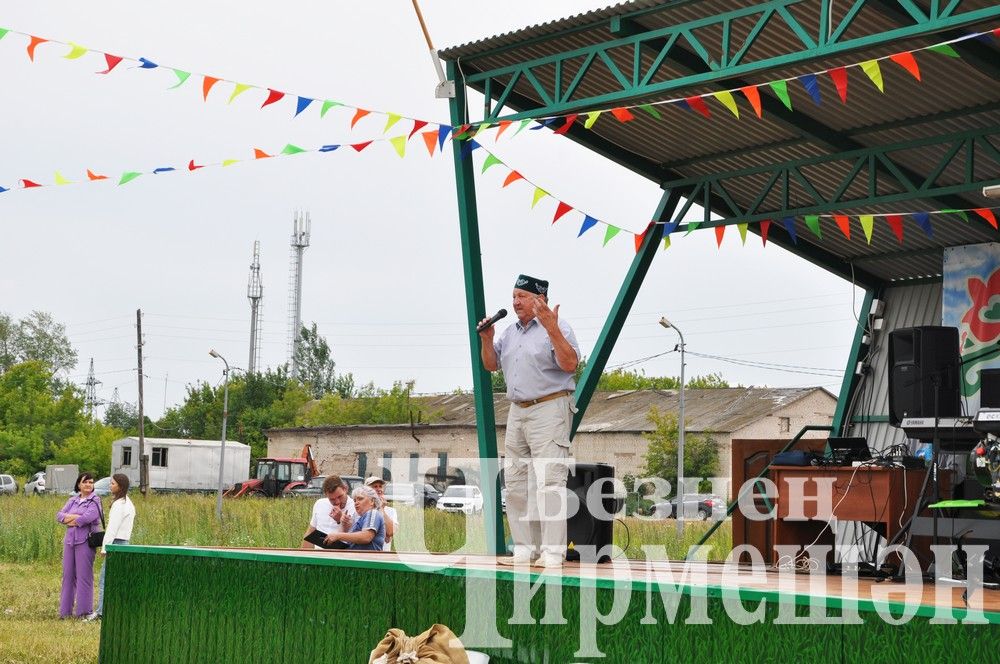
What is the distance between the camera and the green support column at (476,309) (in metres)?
9.03

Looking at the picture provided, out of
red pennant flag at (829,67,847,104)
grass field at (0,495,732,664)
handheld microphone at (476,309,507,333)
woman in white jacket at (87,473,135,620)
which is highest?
red pennant flag at (829,67,847,104)

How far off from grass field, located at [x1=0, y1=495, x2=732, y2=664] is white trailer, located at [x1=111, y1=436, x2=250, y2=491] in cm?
2094

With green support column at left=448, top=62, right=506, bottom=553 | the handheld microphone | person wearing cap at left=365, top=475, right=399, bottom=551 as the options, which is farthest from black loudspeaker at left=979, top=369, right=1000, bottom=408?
person wearing cap at left=365, top=475, right=399, bottom=551

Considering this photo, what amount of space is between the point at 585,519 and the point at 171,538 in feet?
39.0

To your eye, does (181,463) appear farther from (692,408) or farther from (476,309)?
(476,309)

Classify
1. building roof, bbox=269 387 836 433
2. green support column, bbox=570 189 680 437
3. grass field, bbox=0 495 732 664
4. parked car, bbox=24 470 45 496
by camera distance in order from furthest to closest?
parked car, bbox=24 470 45 496, building roof, bbox=269 387 836 433, grass field, bbox=0 495 732 664, green support column, bbox=570 189 680 437

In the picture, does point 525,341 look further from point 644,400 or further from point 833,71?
point 644,400

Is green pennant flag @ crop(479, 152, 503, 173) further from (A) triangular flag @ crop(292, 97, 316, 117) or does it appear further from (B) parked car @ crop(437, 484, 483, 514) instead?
(B) parked car @ crop(437, 484, 483, 514)

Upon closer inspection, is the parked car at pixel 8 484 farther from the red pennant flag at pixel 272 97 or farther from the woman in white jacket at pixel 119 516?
the red pennant flag at pixel 272 97

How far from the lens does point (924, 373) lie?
24.4 ft

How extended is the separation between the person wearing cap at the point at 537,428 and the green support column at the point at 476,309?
2.20m

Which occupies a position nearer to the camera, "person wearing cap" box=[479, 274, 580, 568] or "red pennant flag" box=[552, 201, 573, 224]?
"person wearing cap" box=[479, 274, 580, 568]

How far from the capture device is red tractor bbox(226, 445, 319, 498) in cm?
3825

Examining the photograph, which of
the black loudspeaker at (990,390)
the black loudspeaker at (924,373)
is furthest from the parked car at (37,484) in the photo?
the black loudspeaker at (990,390)
